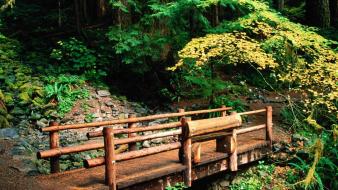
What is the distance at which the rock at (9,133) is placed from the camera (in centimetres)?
964

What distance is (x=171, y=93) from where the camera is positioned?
14.4m

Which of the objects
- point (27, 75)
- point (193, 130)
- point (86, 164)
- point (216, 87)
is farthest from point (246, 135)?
point (27, 75)

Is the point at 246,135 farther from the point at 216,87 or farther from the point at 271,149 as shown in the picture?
the point at 216,87

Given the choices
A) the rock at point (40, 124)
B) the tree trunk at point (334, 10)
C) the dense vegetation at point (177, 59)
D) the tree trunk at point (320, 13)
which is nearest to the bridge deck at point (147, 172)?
the dense vegetation at point (177, 59)

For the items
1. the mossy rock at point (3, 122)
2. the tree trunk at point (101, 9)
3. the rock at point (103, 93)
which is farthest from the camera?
the tree trunk at point (101, 9)

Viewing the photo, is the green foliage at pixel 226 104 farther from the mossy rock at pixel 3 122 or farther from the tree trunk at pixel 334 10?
the tree trunk at pixel 334 10

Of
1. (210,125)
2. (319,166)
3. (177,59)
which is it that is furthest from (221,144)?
(177,59)

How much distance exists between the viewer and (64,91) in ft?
39.6

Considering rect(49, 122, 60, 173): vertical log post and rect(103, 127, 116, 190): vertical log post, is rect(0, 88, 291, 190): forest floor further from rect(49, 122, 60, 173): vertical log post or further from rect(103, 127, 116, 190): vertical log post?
rect(103, 127, 116, 190): vertical log post

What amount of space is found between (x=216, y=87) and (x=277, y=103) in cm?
503

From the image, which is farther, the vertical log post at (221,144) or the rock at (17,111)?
the rock at (17,111)

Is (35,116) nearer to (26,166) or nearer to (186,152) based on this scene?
(26,166)

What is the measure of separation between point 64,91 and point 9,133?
9.00 feet

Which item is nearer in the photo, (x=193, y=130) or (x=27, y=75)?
(x=193, y=130)
